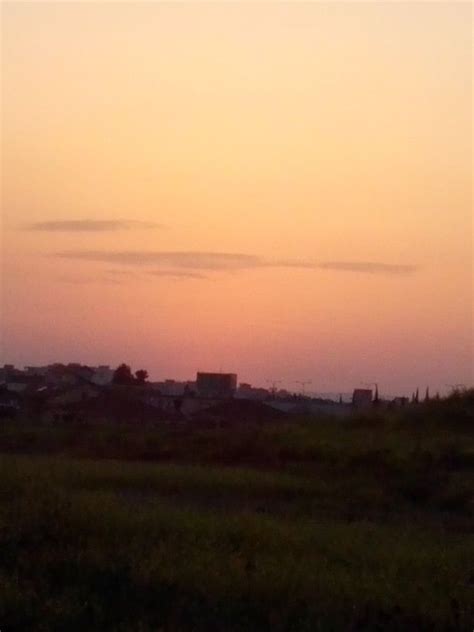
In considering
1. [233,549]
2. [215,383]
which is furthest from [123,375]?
[233,549]

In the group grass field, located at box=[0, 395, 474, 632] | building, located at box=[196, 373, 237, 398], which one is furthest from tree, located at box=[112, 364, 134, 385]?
grass field, located at box=[0, 395, 474, 632]

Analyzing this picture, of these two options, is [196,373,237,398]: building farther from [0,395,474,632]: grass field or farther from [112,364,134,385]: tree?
[0,395,474,632]: grass field

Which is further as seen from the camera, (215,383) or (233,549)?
(215,383)

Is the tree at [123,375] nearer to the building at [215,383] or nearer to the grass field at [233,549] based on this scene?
the building at [215,383]

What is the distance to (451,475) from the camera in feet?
80.4

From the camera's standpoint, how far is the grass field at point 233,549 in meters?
10.5

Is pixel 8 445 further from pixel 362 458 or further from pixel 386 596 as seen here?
pixel 386 596

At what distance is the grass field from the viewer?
10.5 metres

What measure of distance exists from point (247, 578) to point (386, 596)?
4.41 ft

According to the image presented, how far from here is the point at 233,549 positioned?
13.3 metres

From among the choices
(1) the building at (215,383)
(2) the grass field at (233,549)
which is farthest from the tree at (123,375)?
(2) the grass field at (233,549)

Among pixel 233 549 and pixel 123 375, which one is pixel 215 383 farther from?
pixel 233 549

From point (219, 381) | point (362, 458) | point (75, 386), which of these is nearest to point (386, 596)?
point (362, 458)

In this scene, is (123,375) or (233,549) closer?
(233,549)
